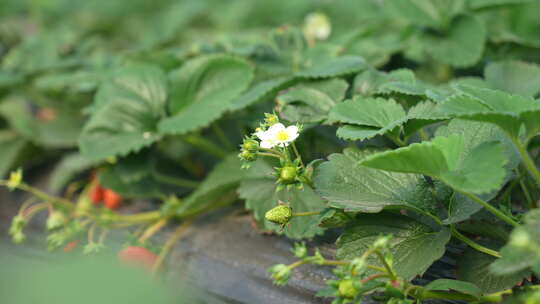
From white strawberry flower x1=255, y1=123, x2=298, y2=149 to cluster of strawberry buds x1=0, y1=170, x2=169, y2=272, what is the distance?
448mm

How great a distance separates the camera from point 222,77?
141 cm

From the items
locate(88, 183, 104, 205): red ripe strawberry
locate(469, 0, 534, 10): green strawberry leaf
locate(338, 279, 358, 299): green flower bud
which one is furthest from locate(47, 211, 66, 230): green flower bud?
locate(469, 0, 534, 10): green strawberry leaf

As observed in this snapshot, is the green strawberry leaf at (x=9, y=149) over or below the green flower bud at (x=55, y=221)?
over

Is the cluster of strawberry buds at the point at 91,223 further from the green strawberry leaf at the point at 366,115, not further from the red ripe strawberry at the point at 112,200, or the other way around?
the green strawberry leaf at the point at 366,115

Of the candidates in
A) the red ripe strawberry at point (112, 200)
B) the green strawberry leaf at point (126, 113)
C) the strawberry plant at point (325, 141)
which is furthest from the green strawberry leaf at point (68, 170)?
the green strawberry leaf at point (126, 113)

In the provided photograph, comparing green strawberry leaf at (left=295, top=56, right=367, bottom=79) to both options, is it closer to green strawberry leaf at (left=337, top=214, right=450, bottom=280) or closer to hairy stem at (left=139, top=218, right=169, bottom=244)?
green strawberry leaf at (left=337, top=214, right=450, bottom=280)

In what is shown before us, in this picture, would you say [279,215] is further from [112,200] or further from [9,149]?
[9,149]

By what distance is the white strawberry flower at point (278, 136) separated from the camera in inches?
33.8

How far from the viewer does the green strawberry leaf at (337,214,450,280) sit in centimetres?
88

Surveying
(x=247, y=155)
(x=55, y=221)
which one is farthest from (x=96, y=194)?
(x=247, y=155)

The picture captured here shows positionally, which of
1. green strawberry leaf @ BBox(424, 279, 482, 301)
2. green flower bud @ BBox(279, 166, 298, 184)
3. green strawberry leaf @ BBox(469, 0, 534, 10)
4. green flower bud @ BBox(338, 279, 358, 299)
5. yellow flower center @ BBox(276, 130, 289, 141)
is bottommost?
green flower bud @ BBox(338, 279, 358, 299)

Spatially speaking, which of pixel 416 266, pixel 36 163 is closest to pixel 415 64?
pixel 416 266

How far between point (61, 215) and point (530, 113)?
1.05 m

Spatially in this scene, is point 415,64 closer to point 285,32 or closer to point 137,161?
point 285,32
